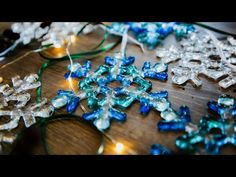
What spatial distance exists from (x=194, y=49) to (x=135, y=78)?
0.28 meters

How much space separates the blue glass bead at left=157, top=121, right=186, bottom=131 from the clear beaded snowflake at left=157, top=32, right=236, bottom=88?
0.64 ft

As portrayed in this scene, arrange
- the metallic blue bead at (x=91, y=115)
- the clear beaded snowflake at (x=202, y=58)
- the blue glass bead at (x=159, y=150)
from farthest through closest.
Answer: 1. the clear beaded snowflake at (x=202, y=58)
2. the metallic blue bead at (x=91, y=115)
3. the blue glass bead at (x=159, y=150)

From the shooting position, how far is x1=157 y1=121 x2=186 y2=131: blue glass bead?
0.70 m

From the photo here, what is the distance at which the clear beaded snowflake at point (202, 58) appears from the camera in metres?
0.86

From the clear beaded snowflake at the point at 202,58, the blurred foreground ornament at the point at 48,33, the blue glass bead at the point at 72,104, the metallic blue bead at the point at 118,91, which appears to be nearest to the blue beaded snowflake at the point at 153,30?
the clear beaded snowflake at the point at 202,58

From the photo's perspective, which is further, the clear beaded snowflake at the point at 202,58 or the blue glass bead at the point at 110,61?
the blue glass bead at the point at 110,61

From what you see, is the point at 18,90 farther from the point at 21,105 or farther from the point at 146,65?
the point at 146,65

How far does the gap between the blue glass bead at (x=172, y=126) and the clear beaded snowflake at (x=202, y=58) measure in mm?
195

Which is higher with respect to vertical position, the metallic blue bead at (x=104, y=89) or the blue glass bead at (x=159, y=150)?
the metallic blue bead at (x=104, y=89)

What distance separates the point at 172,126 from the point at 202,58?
36cm

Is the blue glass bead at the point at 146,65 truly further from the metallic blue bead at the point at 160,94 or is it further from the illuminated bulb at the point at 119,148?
the illuminated bulb at the point at 119,148

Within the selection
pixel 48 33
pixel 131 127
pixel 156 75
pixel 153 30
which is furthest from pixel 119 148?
pixel 48 33

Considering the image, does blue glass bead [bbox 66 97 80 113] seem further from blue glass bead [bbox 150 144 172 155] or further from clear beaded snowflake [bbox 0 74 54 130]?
blue glass bead [bbox 150 144 172 155]

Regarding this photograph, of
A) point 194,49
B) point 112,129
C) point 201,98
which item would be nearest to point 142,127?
point 112,129
